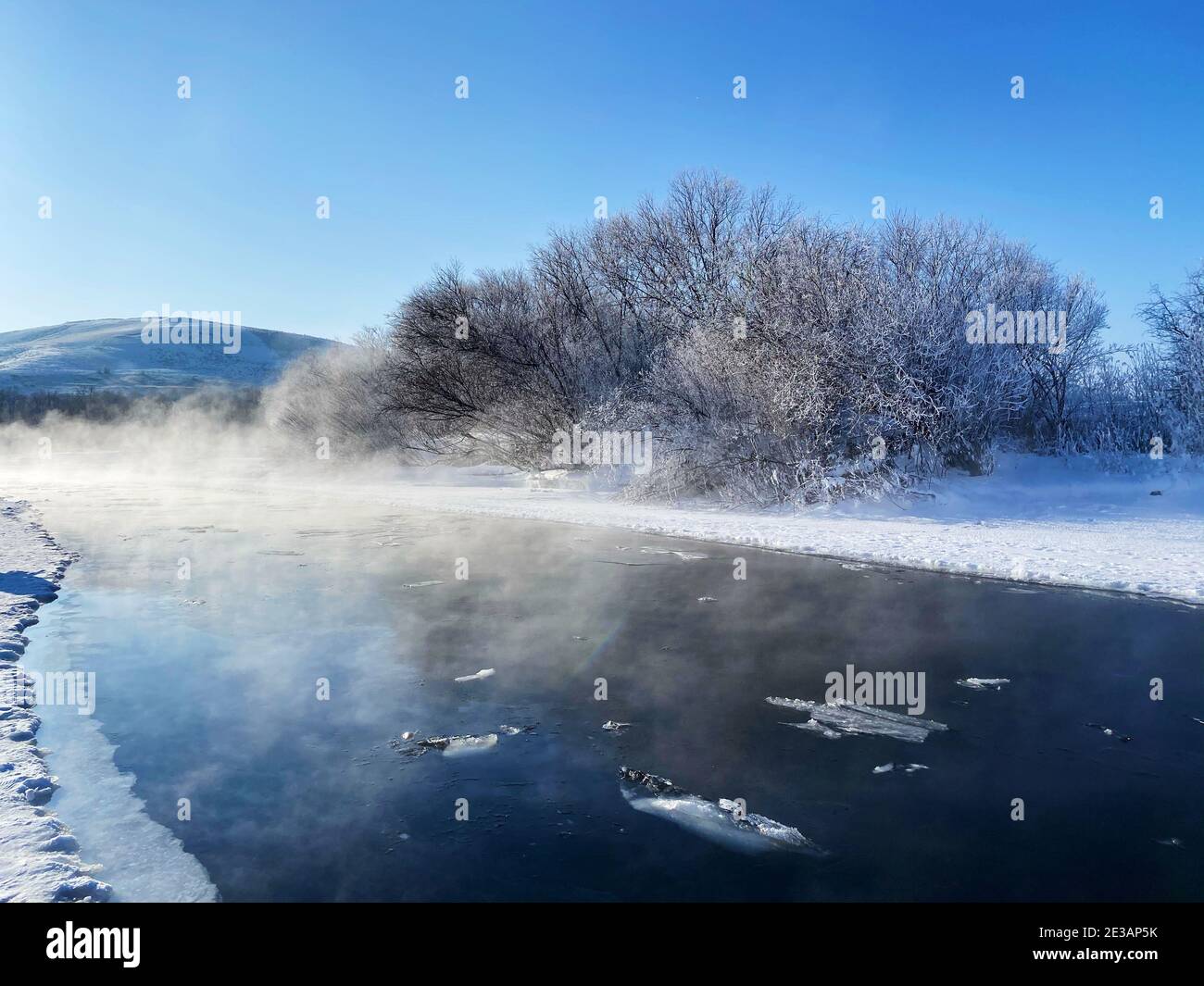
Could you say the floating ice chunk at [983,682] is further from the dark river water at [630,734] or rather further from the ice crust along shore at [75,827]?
the ice crust along shore at [75,827]

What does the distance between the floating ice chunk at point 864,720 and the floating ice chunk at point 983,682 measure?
1.02 meters

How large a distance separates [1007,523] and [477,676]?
15.3m

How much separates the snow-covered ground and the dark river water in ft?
6.00

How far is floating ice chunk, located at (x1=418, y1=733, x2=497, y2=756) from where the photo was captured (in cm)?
555

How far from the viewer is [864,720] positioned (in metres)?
6.07

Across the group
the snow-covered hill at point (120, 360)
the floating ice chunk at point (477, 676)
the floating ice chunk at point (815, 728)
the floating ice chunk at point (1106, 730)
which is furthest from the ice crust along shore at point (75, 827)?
the snow-covered hill at point (120, 360)

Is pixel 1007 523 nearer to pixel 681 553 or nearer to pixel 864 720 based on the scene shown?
pixel 681 553

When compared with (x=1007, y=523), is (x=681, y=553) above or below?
below

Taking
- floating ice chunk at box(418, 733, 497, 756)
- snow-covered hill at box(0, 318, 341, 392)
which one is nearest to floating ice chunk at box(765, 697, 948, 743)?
floating ice chunk at box(418, 733, 497, 756)

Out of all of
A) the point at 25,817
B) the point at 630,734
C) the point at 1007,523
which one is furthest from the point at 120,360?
the point at 630,734

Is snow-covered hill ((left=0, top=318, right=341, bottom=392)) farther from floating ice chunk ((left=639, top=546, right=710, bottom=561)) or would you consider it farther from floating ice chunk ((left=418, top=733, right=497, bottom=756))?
floating ice chunk ((left=418, top=733, right=497, bottom=756))

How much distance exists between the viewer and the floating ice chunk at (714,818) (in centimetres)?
421

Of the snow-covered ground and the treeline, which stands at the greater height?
the treeline
